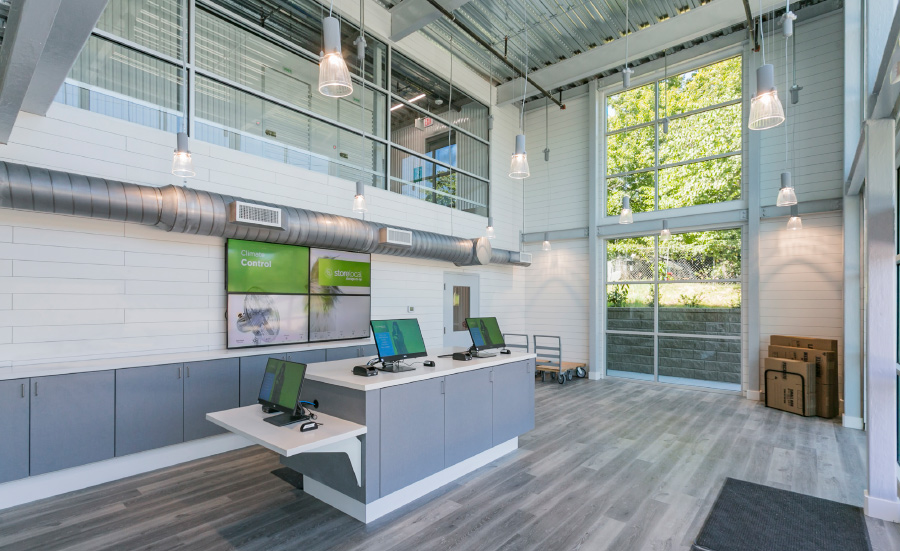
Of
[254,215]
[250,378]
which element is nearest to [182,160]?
[254,215]

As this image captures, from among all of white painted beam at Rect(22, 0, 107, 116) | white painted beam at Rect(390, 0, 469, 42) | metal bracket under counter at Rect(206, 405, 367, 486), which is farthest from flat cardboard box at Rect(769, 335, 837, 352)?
white painted beam at Rect(22, 0, 107, 116)

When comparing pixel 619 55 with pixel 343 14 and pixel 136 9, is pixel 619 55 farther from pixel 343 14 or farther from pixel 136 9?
pixel 136 9

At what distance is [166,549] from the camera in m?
2.65

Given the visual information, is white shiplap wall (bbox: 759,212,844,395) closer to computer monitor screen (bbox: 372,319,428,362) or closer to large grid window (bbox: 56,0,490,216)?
large grid window (bbox: 56,0,490,216)

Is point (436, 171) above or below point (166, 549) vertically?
above

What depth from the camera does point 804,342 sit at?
617 centimetres

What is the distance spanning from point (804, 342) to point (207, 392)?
7.67 meters

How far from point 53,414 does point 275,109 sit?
399cm

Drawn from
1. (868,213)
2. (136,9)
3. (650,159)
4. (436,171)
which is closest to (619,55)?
(650,159)

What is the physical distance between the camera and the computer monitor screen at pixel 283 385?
2.88 meters

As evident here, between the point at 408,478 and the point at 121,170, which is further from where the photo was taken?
the point at 121,170

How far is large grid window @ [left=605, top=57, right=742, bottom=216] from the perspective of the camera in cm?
720

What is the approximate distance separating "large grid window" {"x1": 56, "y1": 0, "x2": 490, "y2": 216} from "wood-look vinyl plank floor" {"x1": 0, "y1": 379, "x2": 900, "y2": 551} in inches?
138

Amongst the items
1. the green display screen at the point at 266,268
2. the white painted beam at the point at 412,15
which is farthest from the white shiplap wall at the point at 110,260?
the white painted beam at the point at 412,15
